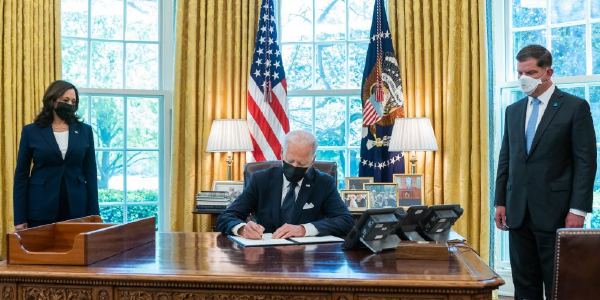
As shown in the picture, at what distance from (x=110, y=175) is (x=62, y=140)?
1829 millimetres

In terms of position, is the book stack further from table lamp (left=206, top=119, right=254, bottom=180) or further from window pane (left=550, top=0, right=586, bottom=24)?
window pane (left=550, top=0, right=586, bottom=24)

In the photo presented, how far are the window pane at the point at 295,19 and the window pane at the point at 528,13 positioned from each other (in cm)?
165

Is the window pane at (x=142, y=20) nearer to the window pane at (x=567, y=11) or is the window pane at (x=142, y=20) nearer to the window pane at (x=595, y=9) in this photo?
the window pane at (x=567, y=11)

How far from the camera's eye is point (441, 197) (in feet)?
15.3

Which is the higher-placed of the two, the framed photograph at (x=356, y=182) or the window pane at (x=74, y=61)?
the window pane at (x=74, y=61)

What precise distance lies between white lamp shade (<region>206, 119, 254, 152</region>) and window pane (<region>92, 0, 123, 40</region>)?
1.27 metres

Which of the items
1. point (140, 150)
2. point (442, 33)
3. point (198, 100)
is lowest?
point (140, 150)

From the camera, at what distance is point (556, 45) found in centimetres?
451

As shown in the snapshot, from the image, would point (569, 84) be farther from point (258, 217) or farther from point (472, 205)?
point (258, 217)

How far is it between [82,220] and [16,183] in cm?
91

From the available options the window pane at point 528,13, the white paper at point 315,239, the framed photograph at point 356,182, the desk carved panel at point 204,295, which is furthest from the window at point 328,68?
the desk carved panel at point 204,295

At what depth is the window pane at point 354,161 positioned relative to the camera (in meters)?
5.07

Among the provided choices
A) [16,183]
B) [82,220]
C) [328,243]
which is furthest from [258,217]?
Result: [16,183]

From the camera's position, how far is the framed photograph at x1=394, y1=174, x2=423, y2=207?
4.50 meters
